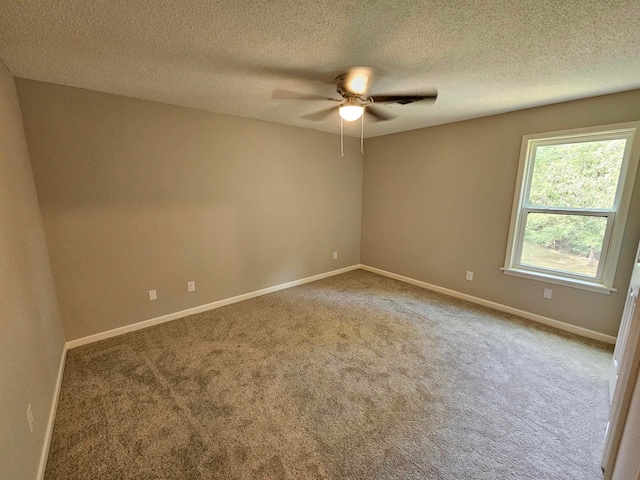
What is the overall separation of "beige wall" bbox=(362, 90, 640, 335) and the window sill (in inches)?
2.2

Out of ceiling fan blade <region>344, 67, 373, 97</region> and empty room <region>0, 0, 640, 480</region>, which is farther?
ceiling fan blade <region>344, 67, 373, 97</region>

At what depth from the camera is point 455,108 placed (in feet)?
9.58

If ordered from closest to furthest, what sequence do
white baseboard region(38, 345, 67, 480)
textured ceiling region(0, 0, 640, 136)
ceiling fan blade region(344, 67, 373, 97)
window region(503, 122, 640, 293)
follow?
textured ceiling region(0, 0, 640, 136)
white baseboard region(38, 345, 67, 480)
ceiling fan blade region(344, 67, 373, 97)
window region(503, 122, 640, 293)

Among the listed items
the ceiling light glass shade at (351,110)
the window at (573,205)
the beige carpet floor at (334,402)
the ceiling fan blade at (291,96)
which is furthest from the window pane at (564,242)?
the ceiling fan blade at (291,96)

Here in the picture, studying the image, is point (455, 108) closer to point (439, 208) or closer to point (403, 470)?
point (439, 208)

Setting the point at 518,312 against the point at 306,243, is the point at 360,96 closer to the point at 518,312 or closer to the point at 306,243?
the point at 306,243

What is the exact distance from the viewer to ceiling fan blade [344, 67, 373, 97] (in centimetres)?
196

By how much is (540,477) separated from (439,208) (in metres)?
2.98

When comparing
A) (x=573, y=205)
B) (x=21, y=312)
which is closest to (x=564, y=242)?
(x=573, y=205)

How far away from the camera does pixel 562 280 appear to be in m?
2.84

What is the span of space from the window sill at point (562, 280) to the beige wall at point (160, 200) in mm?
2717

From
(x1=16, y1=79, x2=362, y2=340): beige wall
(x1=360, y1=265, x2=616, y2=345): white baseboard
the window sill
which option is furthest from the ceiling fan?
(x1=360, y1=265, x2=616, y2=345): white baseboard

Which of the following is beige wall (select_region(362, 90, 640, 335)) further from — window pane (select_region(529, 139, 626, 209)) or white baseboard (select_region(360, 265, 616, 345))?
window pane (select_region(529, 139, 626, 209))

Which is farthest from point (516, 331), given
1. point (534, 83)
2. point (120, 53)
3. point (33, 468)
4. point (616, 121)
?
point (120, 53)
